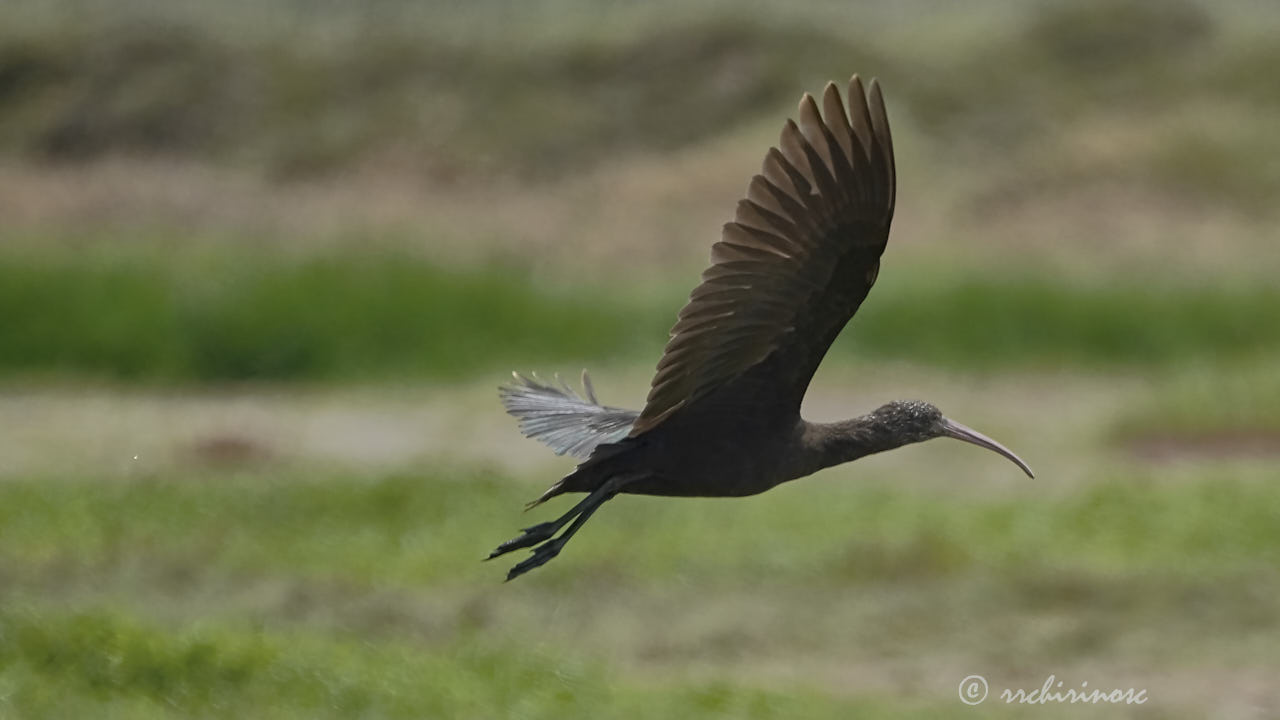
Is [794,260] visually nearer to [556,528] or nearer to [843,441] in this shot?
[843,441]

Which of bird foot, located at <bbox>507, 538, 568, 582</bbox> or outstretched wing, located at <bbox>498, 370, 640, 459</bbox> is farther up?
outstretched wing, located at <bbox>498, 370, 640, 459</bbox>

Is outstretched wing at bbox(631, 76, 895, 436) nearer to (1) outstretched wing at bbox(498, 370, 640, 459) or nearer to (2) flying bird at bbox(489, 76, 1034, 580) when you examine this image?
(2) flying bird at bbox(489, 76, 1034, 580)

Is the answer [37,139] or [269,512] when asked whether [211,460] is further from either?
[37,139]

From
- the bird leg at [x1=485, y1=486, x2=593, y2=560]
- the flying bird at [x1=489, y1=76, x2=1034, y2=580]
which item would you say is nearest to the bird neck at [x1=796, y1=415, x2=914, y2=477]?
the flying bird at [x1=489, y1=76, x2=1034, y2=580]

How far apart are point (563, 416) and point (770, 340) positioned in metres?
0.77

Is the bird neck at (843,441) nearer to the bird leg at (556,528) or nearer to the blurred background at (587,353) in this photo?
the bird leg at (556,528)

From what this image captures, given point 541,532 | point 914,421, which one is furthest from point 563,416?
point 914,421

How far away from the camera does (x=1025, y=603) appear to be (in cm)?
1034

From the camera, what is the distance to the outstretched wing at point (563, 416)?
5.11 metres

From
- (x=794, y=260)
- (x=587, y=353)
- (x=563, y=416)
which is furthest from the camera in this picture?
(x=587, y=353)

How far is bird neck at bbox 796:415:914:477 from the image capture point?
4945 millimetres

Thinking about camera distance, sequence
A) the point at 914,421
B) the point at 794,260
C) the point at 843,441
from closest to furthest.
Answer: the point at 794,260
the point at 843,441
the point at 914,421

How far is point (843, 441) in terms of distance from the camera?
16.5 ft

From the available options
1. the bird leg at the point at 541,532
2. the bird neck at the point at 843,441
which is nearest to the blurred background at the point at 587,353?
the bird leg at the point at 541,532
